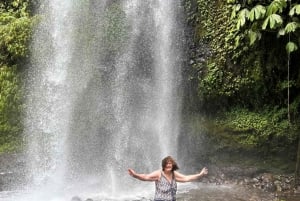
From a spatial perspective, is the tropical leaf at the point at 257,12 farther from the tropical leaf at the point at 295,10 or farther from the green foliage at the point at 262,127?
the green foliage at the point at 262,127

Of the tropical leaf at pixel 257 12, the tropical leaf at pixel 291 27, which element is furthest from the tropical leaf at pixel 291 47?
the tropical leaf at pixel 257 12

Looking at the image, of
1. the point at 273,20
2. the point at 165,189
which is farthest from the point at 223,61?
the point at 165,189

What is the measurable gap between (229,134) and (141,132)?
6.02ft

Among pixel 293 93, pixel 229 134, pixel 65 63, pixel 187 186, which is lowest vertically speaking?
pixel 187 186

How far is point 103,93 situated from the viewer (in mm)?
9781

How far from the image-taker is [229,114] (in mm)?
9727

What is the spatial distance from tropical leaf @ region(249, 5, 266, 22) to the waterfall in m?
2.03

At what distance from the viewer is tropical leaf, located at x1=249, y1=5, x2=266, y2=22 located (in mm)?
8336

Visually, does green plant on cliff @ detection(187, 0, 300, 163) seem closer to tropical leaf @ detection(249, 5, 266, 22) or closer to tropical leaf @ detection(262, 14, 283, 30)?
tropical leaf @ detection(249, 5, 266, 22)

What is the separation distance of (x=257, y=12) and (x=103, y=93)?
355 centimetres

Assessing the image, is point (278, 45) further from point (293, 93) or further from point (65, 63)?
point (65, 63)

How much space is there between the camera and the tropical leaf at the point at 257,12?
8.34 m

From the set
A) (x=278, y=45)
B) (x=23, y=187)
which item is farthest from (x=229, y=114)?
(x=23, y=187)

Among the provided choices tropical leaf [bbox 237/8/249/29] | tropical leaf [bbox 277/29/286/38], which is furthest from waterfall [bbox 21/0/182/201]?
tropical leaf [bbox 277/29/286/38]
